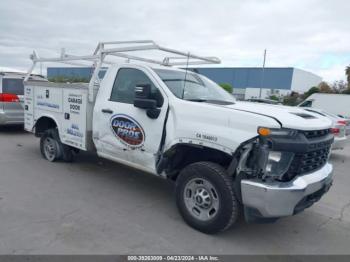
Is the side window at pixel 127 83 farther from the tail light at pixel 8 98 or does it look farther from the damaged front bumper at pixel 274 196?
the tail light at pixel 8 98

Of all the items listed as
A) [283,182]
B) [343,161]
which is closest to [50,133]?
[283,182]

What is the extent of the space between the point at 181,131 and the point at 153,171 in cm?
82

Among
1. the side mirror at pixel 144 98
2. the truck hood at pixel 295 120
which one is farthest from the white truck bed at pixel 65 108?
the truck hood at pixel 295 120

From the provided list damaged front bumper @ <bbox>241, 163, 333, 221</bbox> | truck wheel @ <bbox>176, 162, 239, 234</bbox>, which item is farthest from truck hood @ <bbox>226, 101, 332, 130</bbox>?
truck wheel @ <bbox>176, 162, 239, 234</bbox>

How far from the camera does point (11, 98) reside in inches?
357

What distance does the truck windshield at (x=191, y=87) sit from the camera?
4.41 meters

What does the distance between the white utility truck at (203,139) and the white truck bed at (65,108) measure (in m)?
0.02

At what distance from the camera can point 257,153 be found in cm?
327

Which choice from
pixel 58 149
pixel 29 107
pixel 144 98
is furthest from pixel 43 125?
pixel 144 98

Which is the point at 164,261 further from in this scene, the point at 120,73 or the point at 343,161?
the point at 343,161

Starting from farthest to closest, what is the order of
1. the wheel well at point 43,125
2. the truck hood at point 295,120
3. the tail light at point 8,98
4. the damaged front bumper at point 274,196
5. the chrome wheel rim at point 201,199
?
the tail light at point 8,98, the wheel well at point 43,125, the chrome wheel rim at point 201,199, the truck hood at point 295,120, the damaged front bumper at point 274,196

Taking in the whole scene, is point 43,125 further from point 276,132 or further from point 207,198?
point 276,132

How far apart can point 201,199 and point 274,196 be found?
3.10 ft

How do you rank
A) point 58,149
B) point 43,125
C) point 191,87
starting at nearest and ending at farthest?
point 191,87, point 58,149, point 43,125
